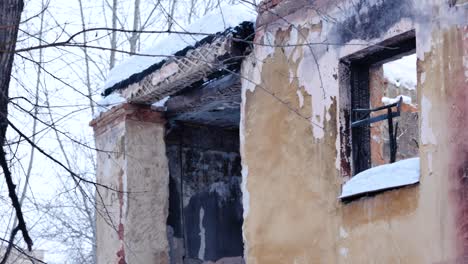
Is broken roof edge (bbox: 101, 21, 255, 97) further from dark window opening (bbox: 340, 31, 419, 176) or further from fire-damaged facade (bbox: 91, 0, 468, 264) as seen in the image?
dark window opening (bbox: 340, 31, 419, 176)

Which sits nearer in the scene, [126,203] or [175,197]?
[126,203]

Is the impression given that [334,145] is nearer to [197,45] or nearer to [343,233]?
[343,233]

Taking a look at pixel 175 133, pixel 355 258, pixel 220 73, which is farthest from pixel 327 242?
pixel 175 133

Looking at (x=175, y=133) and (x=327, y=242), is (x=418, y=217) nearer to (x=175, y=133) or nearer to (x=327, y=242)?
(x=327, y=242)

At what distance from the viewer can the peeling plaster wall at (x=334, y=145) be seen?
16.2ft

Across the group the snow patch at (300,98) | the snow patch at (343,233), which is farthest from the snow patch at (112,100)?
the snow patch at (343,233)

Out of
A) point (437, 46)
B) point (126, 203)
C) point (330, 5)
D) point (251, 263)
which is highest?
point (330, 5)

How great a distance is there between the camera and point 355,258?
214 inches

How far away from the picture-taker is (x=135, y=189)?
791 centimetres

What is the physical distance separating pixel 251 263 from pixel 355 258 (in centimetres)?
116

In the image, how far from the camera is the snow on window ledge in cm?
515

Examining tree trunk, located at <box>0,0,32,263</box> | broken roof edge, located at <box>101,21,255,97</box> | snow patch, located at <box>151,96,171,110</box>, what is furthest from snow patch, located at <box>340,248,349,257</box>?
snow patch, located at <box>151,96,171,110</box>

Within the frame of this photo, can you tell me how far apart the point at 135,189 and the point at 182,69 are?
1447 millimetres

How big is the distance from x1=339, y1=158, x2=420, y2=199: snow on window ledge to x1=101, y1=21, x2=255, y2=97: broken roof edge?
1275mm
